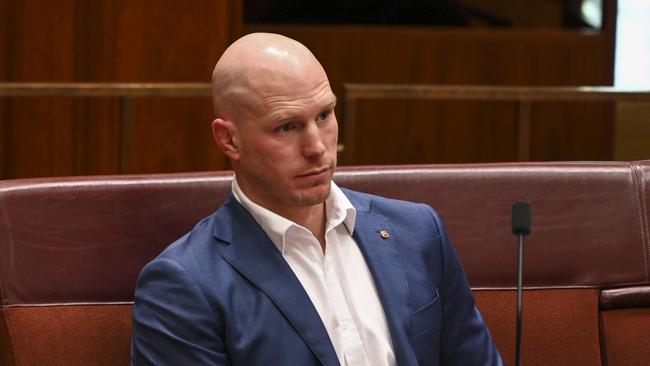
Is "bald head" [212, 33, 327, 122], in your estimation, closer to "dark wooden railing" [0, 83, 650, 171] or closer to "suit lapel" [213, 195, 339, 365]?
"suit lapel" [213, 195, 339, 365]

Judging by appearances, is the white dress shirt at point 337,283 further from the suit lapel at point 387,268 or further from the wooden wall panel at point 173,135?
the wooden wall panel at point 173,135

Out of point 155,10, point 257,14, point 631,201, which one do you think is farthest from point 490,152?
point 631,201

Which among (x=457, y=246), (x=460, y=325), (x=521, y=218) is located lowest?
(x=460, y=325)

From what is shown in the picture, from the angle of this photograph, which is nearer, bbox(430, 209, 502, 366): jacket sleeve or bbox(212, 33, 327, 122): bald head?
bbox(212, 33, 327, 122): bald head

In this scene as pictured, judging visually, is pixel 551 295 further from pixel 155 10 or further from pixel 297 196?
pixel 155 10

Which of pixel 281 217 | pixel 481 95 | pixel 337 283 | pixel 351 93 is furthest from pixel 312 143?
pixel 481 95

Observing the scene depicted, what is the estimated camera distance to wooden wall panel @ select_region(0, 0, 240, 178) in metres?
5.16

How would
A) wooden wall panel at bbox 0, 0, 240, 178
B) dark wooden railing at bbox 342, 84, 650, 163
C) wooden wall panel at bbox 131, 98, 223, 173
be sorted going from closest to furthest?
dark wooden railing at bbox 342, 84, 650, 163, wooden wall panel at bbox 0, 0, 240, 178, wooden wall panel at bbox 131, 98, 223, 173

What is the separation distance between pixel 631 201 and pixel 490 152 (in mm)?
3397

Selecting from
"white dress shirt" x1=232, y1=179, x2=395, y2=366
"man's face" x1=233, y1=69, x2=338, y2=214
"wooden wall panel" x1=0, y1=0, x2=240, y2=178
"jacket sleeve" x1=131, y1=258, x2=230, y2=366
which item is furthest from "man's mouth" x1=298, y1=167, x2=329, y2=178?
"wooden wall panel" x1=0, y1=0, x2=240, y2=178

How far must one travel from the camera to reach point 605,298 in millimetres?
2525

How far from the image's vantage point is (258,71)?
2.18 meters

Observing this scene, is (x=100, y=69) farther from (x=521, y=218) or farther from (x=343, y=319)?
(x=521, y=218)

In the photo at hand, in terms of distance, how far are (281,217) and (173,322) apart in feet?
0.90
